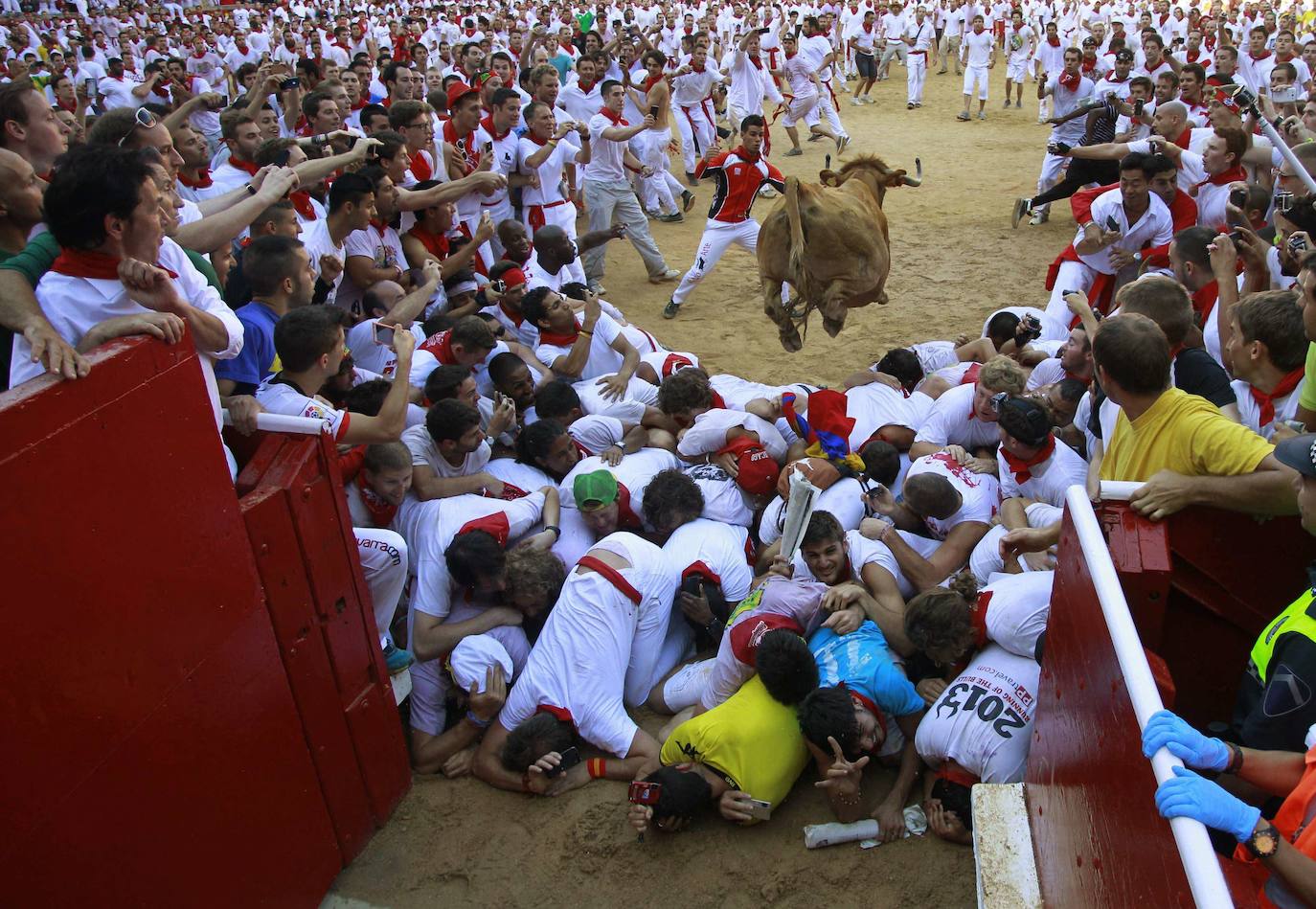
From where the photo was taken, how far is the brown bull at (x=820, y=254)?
199 inches

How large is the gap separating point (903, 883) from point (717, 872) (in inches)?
27.8

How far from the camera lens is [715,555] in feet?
15.9

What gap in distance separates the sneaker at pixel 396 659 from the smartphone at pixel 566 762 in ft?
2.97

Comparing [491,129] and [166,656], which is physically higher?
[491,129]

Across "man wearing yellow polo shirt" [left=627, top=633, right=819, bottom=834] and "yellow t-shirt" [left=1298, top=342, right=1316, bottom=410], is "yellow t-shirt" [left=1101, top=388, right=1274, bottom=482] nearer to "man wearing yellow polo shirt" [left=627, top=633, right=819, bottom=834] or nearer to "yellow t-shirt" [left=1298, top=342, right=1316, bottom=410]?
"yellow t-shirt" [left=1298, top=342, right=1316, bottom=410]

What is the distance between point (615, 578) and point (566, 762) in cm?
82

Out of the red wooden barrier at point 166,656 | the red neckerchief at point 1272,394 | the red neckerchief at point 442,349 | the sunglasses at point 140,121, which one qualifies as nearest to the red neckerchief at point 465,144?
the red neckerchief at point 442,349

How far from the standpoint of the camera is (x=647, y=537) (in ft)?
17.8

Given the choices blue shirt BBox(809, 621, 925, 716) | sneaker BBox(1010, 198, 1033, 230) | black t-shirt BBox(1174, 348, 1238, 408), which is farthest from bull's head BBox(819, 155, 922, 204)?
sneaker BBox(1010, 198, 1033, 230)

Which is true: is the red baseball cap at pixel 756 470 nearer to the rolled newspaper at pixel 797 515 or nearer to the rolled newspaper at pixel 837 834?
the rolled newspaper at pixel 797 515

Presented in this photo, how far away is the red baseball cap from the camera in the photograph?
212 inches

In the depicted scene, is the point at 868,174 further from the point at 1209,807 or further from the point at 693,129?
the point at 693,129

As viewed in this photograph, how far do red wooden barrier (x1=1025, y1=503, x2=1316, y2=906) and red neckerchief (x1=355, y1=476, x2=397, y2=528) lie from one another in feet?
10.3

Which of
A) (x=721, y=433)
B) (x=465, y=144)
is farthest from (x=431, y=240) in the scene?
(x=721, y=433)
